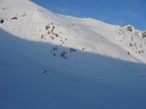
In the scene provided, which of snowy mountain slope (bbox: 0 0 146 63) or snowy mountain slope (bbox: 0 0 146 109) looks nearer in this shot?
snowy mountain slope (bbox: 0 0 146 109)

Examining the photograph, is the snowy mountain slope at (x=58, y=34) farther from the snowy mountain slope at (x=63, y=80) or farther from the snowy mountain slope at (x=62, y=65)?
the snowy mountain slope at (x=63, y=80)

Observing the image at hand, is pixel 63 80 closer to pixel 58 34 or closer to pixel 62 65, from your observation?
pixel 62 65

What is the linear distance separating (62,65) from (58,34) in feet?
20.3

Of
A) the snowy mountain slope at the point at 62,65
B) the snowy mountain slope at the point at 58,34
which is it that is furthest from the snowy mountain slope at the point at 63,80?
the snowy mountain slope at the point at 58,34

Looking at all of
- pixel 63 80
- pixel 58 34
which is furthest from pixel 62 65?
pixel 58 34

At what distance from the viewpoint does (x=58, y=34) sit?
2795cm

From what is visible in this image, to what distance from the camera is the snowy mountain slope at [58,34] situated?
26734mm

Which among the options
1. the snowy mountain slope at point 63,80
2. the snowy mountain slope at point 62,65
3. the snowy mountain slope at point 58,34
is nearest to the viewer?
the snowy mountain slope at point 63,80

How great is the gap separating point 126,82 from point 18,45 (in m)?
8.17

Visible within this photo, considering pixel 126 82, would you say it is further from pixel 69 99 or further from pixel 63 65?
pixel 69 99

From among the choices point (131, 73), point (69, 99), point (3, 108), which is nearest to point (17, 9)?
point (131, 73)

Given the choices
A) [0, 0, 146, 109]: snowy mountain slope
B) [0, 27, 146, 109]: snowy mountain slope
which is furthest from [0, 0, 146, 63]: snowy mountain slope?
[0, 27, 146, 109]: snowy mountain slope

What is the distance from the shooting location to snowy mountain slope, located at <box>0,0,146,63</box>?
1053 inches

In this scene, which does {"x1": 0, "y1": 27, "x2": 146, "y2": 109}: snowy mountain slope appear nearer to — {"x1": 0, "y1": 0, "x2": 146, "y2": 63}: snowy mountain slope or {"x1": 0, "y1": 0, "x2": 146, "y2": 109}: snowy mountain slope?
{"x1": 0, "y1": 0, "x2": 146, "y2": 109}: snowy mountain slope
